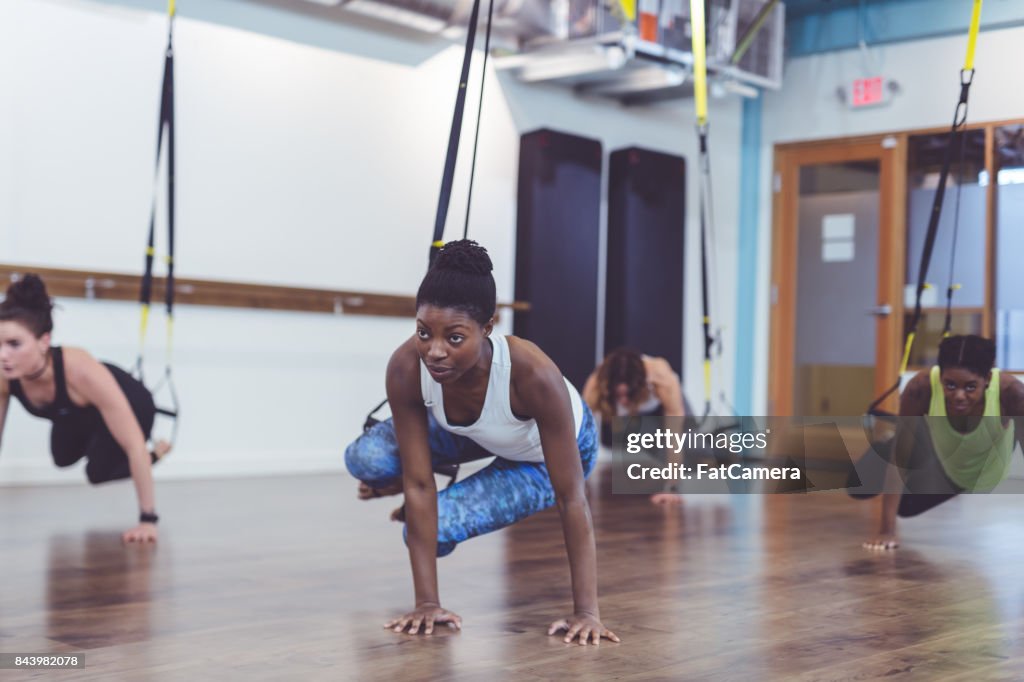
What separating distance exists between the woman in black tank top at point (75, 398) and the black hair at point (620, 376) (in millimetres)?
1692

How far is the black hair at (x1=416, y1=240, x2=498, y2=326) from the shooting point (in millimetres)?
2053

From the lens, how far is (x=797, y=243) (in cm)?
766

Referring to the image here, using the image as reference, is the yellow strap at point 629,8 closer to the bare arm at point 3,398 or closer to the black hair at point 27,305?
the black hair at point 27,305

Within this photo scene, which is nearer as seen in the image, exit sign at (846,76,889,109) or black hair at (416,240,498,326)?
black hair at (416,240,498,326)

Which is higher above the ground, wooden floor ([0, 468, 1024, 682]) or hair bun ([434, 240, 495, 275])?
hair bun ([434, 240, 495, 275])

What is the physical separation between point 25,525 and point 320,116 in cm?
284

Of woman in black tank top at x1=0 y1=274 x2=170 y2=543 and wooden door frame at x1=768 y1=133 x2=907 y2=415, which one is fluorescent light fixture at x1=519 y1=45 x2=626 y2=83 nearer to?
wooden door frame at x1=768 y1=133 x2=907 y2=415

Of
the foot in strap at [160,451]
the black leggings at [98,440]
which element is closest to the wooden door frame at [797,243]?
the foot in strap at [160,451]

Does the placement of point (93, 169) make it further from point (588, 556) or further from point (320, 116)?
point (588, 556)

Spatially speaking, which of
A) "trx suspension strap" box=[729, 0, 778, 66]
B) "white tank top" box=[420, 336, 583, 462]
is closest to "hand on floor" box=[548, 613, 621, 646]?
"white tank top" box=[420, 336, 583, 462]

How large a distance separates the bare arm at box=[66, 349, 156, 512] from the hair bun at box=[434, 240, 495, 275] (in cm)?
169

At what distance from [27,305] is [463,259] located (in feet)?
5.58

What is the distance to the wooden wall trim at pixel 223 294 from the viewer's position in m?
5.02

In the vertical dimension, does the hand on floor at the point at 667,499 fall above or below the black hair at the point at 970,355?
below
